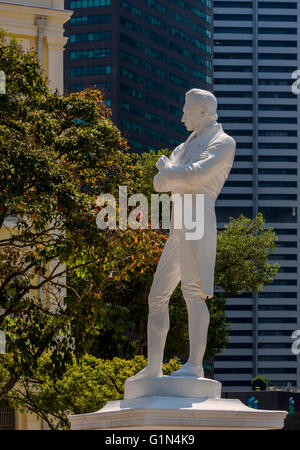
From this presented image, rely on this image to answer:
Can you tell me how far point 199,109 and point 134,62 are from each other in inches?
3812

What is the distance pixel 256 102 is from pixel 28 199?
14538cm

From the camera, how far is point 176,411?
11.1m

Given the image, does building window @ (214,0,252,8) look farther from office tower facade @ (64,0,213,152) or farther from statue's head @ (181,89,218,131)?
statue's head @ (181,89,218,131)

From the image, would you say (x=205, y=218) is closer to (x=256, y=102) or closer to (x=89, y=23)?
(x=89, y=23)

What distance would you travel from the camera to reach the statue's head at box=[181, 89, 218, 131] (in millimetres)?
12498

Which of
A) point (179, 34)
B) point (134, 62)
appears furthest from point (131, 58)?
point (179, 34)

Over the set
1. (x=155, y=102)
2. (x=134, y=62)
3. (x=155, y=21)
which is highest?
(x=155, y=21)

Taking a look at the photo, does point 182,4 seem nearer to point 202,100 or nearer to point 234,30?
point 234,30

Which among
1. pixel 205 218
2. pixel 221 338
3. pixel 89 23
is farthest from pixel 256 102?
pixel 205 218

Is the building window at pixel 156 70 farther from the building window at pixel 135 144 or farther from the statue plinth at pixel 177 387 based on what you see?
the statue plinth at pixel 177 387

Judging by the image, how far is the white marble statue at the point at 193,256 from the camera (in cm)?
1207

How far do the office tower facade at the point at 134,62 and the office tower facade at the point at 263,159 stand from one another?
136ft

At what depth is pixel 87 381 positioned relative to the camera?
25.7 m
